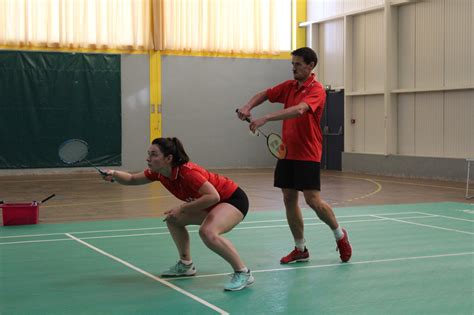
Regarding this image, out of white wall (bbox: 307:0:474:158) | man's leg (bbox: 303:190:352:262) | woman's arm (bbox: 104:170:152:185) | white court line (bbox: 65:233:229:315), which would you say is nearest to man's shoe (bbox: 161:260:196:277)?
white court line (bbox: 65:233:229:315)

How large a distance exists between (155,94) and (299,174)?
52.2 ft

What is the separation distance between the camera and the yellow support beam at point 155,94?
856 inches

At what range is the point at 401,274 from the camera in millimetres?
6090

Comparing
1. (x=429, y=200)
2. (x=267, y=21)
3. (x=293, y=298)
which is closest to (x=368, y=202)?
(x=429, y=200)

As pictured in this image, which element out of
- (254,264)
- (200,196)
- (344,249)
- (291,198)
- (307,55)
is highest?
(307,55)

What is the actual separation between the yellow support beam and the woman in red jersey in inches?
641

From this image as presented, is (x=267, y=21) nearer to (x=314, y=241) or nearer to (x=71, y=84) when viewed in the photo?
(x=71, y=84)

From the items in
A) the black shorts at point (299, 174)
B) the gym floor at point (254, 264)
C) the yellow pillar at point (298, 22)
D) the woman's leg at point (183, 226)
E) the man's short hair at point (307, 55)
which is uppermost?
the yellow pillar at point (298, 22)

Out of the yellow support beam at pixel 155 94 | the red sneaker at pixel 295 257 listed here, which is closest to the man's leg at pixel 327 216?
the red sneaker at pixel 295 257

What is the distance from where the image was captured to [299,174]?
6434mm

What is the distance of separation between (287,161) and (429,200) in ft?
22.6

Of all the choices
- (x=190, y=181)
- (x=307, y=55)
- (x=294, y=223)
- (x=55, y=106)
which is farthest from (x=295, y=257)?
(x=55, y=106)

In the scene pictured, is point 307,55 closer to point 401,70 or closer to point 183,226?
point 183,226

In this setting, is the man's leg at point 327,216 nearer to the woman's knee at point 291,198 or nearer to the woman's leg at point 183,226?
the woman's knee at point 291,198
